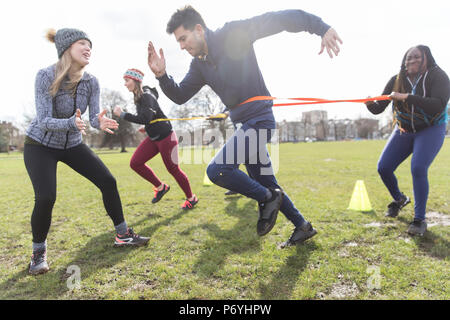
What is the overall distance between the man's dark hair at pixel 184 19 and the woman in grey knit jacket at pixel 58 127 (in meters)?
1.03

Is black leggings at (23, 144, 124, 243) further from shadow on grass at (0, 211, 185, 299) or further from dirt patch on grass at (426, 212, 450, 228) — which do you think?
dirt patch on grass at (426, 212, 450, 228)

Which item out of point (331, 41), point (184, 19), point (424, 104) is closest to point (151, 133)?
point (184, 19)

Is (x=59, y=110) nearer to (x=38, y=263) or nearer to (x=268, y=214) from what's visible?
(x=38, y=263)

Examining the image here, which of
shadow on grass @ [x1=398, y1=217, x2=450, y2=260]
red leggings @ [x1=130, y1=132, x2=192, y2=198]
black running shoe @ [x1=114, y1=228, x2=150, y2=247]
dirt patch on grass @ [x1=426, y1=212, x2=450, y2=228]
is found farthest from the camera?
red leggings @ [x1=130, y1=132, x2=192, y2=198]

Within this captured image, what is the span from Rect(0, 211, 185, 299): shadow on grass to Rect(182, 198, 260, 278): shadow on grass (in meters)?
0.93

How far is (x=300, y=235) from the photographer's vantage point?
3189mm

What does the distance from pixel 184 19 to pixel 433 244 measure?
3.68 meters

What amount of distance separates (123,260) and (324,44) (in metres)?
2.96

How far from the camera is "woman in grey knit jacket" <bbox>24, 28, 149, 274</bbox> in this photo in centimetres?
277

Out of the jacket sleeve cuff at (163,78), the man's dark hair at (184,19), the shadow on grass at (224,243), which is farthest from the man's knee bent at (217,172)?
the man's dark hair at (184,19)

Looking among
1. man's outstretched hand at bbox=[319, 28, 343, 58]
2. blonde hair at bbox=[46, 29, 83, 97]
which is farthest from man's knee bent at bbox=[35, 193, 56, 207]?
man's outstretched hand at bbox=[319, 28, 343, 58]

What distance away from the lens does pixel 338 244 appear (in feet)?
10.8

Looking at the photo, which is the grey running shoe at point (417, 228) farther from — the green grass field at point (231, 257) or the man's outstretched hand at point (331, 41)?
the man's outstretched hand at point (331, 41)
